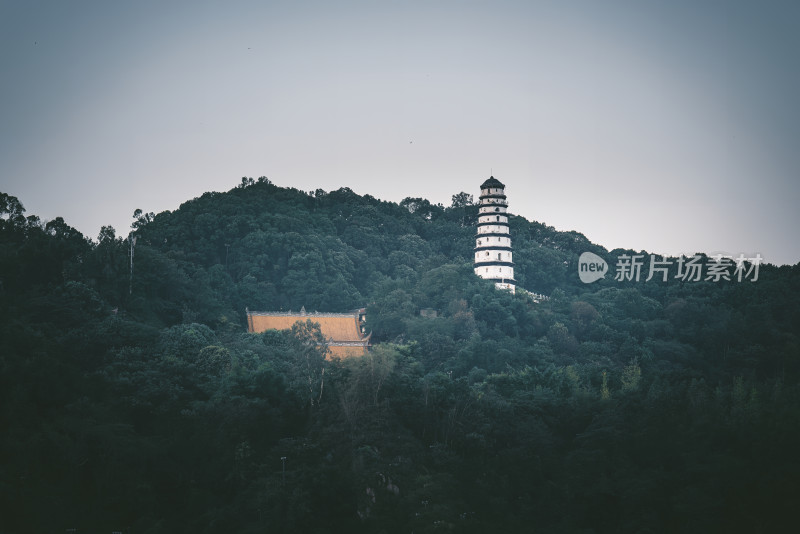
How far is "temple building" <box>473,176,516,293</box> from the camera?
4150cm

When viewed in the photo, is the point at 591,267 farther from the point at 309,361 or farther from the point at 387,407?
the point at 387,407

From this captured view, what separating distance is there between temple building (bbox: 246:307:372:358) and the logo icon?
13.6 m

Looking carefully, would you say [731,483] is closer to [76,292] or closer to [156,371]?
[156,371]

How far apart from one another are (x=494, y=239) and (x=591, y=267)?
701cm

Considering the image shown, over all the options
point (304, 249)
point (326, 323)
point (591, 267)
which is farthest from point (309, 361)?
point (591, 267)

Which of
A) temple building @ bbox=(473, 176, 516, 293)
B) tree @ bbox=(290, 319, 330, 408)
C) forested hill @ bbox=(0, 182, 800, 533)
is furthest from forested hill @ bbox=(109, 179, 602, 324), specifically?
tree @ bbox=(290, 319, 330, 408)

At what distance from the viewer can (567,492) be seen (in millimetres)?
24203

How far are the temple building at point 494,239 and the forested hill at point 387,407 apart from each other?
414 centimetres

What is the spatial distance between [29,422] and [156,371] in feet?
13.3

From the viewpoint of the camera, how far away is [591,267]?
46.4 m

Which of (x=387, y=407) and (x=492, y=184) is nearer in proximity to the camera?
(x=387, y=407)

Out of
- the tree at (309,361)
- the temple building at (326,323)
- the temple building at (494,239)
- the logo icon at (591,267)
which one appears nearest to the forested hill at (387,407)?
the tree at (309,361)

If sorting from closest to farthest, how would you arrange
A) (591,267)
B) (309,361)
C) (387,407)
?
(387,407)
(309,361)
(591,267)

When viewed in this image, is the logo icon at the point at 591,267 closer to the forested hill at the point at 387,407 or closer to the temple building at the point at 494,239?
the temple building at the point at 494,239
